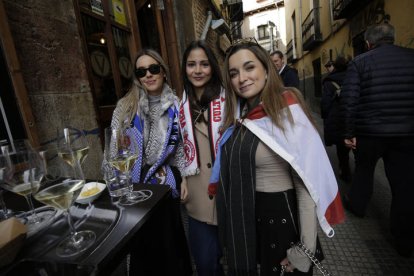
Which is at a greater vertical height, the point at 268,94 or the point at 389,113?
the point at 268,94

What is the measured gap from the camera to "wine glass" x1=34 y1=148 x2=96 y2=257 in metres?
0.82

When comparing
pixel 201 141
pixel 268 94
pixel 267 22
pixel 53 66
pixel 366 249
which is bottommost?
pixel 366 249

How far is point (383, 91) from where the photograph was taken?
2367mm

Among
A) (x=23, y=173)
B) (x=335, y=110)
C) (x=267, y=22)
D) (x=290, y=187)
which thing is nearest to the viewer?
(x=23, y=173)

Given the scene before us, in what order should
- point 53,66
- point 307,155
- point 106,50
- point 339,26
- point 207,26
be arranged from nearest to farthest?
point 307,155, point 53,66, point 106,50, point 207,26, point 339,26

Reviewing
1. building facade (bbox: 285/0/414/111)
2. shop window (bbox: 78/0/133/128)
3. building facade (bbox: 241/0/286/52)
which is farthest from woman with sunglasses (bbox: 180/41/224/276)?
building facade (bbox: 241/0/286/52)

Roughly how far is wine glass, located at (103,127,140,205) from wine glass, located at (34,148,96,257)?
187 mm

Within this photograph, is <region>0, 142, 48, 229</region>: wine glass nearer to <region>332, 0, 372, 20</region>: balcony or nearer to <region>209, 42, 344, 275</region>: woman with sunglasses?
<region>209, 42, 344, 275</region>: woman with sunglasses

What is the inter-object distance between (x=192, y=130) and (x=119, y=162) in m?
0.73

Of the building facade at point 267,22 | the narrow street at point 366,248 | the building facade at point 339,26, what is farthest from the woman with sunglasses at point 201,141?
the building facade at point 267,22

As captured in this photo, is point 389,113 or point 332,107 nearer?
point 389,113

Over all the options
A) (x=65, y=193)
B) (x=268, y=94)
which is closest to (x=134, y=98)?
(x=268, y=94)

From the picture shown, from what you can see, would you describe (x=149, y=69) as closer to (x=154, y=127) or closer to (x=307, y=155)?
(x=154, y=127)

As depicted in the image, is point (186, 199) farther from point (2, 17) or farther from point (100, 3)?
point (100, 3)
